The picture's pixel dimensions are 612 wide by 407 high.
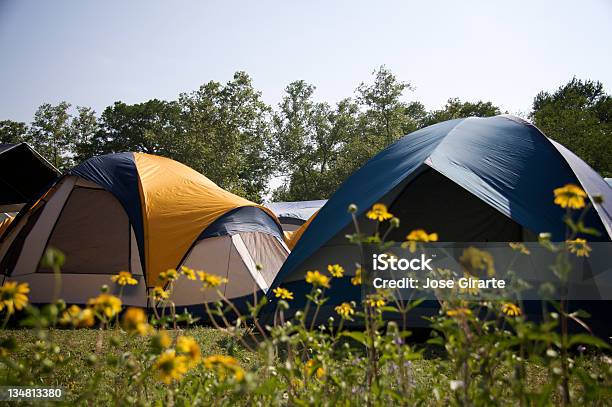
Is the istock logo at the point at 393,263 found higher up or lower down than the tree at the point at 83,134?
lower down

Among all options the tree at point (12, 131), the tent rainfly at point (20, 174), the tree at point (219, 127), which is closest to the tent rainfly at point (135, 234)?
the tent rainfly at point (20, 174)

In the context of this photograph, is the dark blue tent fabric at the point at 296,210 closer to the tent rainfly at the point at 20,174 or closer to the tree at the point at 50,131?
the tent rainfly at the point at 20,174

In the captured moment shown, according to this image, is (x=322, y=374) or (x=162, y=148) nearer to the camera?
(x=322, y=374)

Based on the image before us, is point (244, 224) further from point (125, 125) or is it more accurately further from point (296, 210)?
point (125, 125)

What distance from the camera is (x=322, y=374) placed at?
4.86ft

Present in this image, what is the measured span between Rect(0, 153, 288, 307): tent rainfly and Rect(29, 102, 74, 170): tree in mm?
25322

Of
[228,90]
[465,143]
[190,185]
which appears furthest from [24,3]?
[228,90]

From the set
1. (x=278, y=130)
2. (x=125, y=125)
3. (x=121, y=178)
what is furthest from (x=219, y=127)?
(x=125, y=125)

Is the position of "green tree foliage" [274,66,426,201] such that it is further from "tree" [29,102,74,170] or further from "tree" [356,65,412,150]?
"tree" [29,102,74,170]

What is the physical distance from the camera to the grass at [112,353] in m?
2.63

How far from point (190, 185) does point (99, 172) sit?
1062mm

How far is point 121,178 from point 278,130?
2006 centimetres

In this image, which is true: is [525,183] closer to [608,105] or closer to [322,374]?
[322,374]

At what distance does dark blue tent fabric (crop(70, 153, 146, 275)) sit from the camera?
545cm
